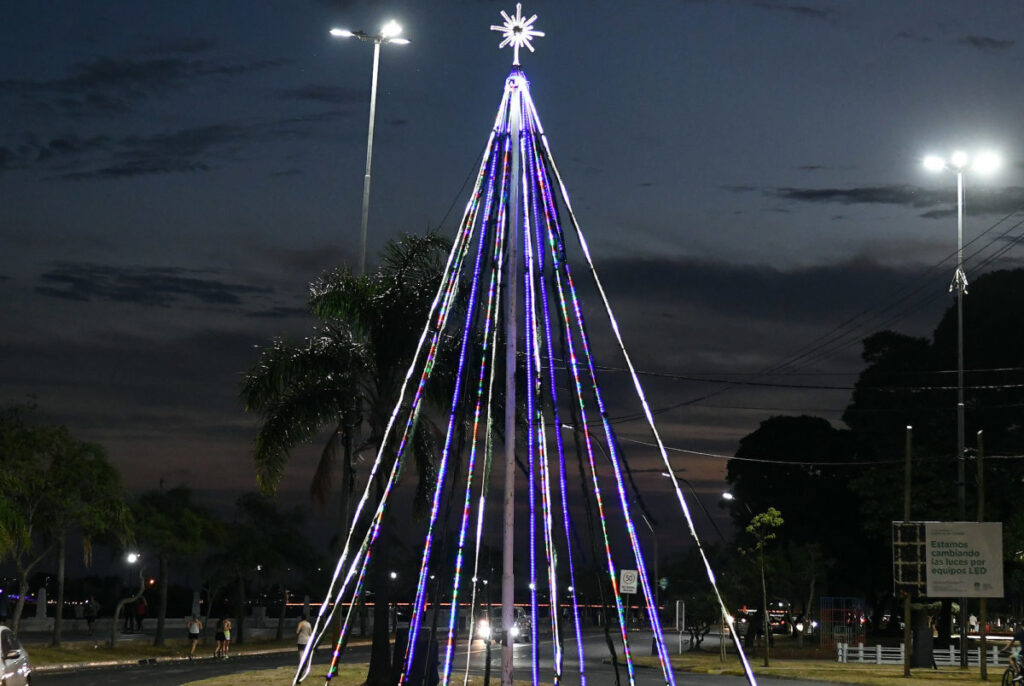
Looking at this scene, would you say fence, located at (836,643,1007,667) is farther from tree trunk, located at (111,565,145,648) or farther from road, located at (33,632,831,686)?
tree trunk, located at (111,565,145,648)

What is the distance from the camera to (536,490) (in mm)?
14453

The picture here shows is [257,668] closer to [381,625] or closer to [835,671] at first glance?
[381,625]

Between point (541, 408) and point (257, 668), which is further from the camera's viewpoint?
point (257, 668)

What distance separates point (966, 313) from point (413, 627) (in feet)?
130

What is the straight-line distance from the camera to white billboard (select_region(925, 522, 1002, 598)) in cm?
3350

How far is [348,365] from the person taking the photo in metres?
24.1

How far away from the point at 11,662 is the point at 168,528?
1304 inches

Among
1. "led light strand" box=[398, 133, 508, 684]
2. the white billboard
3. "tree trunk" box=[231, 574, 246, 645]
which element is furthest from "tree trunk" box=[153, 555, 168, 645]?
"led light strand" box=[398, 133, 508, 684]

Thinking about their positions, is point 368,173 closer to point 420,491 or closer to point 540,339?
point 420,491

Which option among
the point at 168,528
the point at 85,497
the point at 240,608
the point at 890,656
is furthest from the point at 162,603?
the point at 890,656

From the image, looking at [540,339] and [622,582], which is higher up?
[540,339]

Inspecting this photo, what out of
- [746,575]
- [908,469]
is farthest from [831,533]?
[908,469]

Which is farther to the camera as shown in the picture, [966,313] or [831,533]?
[831,533]

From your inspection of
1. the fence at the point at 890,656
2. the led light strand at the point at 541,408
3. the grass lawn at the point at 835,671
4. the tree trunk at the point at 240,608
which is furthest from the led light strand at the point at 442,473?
the tree trunk at the point at 240,608
